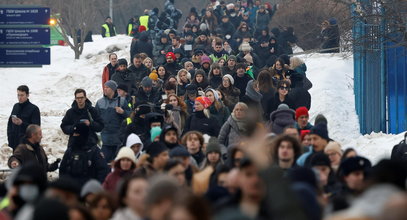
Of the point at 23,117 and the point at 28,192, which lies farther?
the point at 23,117

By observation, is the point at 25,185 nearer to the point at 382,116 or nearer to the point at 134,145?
the point at 134,145

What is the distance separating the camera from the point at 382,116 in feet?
80.3

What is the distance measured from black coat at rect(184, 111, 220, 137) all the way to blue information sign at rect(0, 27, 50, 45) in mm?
→ 6095

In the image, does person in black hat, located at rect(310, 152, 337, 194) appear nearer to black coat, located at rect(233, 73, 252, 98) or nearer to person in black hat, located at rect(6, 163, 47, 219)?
person in black hat, located at rect(6, 163, 47, 219)

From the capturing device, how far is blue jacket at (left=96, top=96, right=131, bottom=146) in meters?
18.4

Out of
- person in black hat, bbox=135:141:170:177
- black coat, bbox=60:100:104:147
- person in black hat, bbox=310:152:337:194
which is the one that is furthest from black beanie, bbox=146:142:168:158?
black coat, bbox=60:100:104:147

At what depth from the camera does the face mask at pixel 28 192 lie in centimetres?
993

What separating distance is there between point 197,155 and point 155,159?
1715 millimetres

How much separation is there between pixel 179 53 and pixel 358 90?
426cm

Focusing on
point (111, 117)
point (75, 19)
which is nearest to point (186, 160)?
point (111, 117)

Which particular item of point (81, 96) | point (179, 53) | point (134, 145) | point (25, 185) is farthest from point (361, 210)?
point (179, 53)

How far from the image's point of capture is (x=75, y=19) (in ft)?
149

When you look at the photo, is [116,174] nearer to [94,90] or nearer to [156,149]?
[156,149]

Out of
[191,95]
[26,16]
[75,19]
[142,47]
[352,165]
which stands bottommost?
[352,165]
